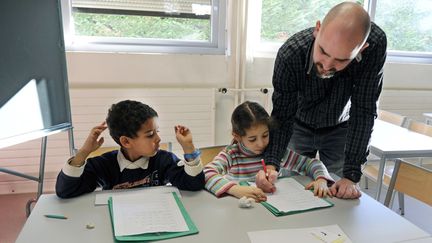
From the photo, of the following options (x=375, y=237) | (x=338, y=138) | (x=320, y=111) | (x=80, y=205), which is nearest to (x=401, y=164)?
(x=338, y=138)

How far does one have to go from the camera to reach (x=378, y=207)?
1163mm

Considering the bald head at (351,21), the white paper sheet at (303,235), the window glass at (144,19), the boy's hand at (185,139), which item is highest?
the window glass at (144,19)

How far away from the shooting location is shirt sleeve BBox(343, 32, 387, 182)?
4.31ft

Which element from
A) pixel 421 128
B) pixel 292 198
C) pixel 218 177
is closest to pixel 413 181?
pixel 292 198

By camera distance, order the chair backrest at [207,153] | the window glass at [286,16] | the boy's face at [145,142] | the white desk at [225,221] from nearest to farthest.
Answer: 1. the white desk at [225,221]
2. the boy's face at [145,142]
3. the chair backrest at [207,153]
4. the window glass at [286,16]

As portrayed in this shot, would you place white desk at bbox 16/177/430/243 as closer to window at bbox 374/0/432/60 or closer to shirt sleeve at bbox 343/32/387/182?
shirt sleeve at bbox 343/32/387/182

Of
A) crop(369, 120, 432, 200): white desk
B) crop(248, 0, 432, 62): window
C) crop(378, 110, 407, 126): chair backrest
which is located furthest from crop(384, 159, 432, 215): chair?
crop(248, 0, 432, 62): window

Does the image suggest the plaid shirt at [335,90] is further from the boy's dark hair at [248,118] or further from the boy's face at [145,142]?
the boy's face at [145,142]

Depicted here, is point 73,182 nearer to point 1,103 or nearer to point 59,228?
point 59,228

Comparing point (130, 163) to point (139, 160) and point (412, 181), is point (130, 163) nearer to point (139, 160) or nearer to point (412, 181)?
point (139, 160)

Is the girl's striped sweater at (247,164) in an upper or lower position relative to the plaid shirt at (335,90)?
lower

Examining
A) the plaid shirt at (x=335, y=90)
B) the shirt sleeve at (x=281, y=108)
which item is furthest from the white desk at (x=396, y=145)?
the shirt sleeve at (x=281, y=108)

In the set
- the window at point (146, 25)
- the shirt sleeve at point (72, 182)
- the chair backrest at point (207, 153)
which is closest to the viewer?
the shirt sleeve at point (72, 182)

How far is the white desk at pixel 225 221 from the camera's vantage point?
0.94 metres
